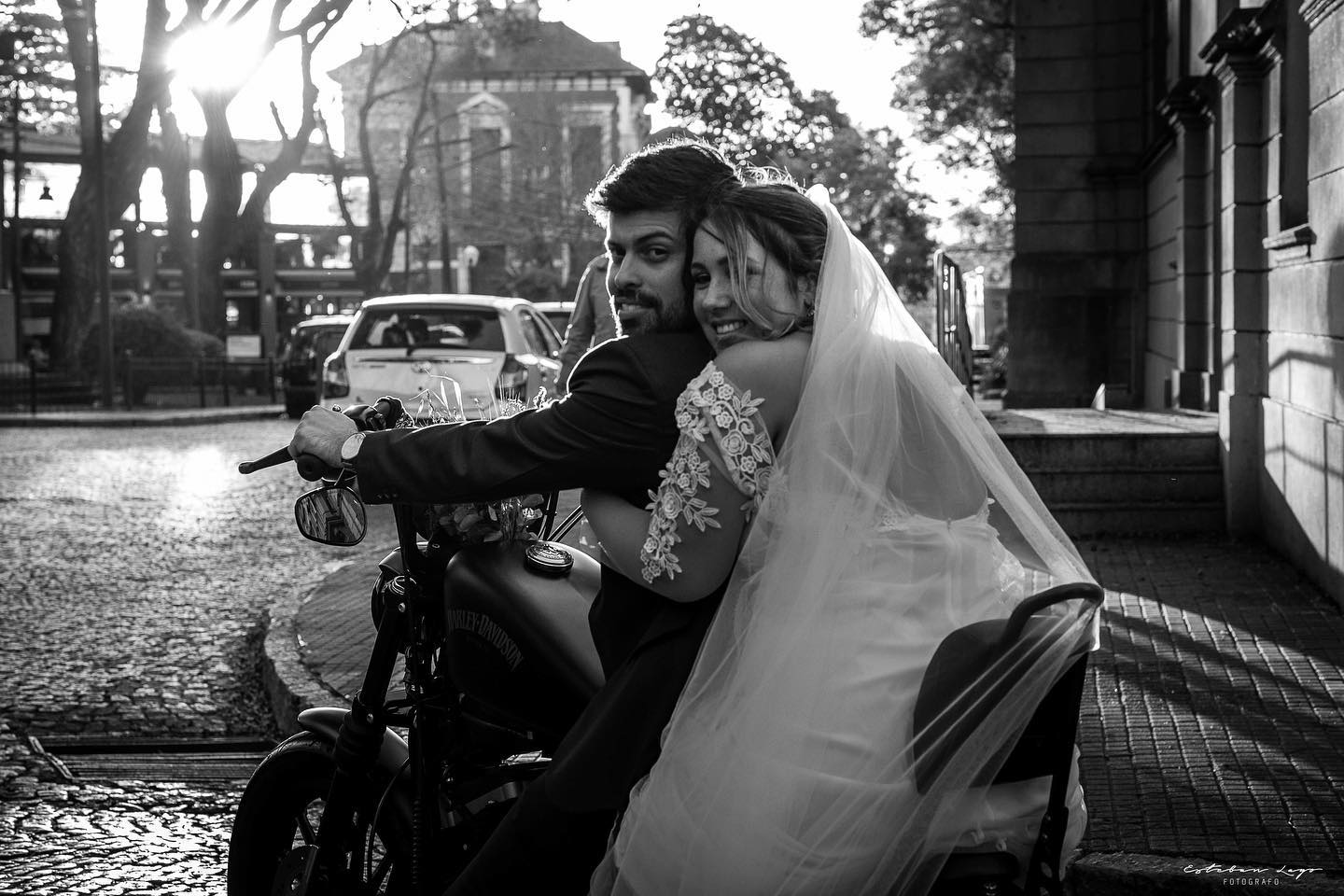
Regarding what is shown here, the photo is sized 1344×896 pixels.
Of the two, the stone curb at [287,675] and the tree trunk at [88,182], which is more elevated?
the tree trunk at [88,182]

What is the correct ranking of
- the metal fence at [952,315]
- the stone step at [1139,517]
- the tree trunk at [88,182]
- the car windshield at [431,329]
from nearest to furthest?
the stone step at [1139,517] → the metal fence at [952,315] → the car windshield at [431,329] → the tree trunk at [88,182]

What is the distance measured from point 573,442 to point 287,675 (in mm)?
4325

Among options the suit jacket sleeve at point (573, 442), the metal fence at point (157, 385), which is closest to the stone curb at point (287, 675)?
the suit jacket sleeve at point (573, 442)

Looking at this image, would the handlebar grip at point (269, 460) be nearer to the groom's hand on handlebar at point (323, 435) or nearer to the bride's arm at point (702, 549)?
the groom's hand on handlebar at point (323, 435)

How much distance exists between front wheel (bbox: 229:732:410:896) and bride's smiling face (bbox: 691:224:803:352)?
1.17 m

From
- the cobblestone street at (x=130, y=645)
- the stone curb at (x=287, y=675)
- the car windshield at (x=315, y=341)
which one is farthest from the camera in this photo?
the car windshield at (x=315, y=341)

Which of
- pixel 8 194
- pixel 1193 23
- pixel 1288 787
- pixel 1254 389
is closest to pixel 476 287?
pixel 8 194

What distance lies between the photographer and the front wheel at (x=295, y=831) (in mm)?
3164

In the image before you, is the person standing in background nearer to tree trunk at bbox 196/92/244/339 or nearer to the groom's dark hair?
the groom's dark hair

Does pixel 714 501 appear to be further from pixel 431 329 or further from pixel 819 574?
pixel 431 329

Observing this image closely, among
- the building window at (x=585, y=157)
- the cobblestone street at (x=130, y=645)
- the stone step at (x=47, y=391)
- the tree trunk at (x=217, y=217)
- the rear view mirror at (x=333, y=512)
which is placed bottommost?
the cobblestone street at (x=130, y=645)

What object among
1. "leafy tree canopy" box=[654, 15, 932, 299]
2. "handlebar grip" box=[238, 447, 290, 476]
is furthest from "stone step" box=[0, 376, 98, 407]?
"handlebar grip" box=[238, 447, 290, 476]

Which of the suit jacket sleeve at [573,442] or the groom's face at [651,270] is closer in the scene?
the suit jacket sleeve at [573,442]

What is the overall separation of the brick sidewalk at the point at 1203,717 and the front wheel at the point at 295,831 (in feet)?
6.04
